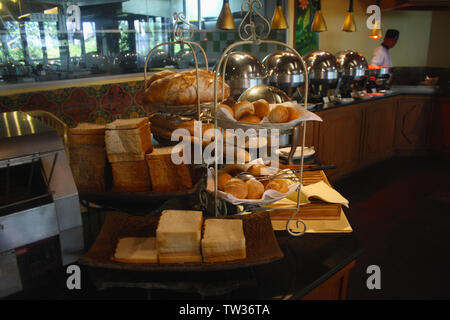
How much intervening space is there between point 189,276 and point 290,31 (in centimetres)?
460

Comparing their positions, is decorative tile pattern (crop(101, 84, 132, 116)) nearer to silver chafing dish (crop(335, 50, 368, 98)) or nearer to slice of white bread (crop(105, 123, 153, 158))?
silver chafing dish (crop(335, 50, 368, 98))

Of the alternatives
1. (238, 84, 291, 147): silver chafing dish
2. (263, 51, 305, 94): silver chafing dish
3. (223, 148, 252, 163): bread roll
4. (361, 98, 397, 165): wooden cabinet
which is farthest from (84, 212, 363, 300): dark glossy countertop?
(361, 98, 397, 165): wooden cabinet

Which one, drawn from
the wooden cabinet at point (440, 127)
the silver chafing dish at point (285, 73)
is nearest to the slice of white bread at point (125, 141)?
the silver chafing dish at point (285, 73)

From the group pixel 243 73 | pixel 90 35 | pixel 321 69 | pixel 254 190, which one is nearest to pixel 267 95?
pixel 254 190

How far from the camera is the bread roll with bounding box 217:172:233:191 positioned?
3.61 feet

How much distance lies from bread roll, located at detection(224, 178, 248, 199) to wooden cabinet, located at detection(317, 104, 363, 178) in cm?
226

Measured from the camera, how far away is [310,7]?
4.88 metres

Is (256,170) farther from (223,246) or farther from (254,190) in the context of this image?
(223,246)

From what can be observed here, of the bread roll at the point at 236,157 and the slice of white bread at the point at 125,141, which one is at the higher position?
the slice of white bread at the point at 125,141

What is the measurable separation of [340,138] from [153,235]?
2880 mm

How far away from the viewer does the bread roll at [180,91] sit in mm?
1354

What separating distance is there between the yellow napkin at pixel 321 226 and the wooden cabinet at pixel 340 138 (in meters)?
2.07

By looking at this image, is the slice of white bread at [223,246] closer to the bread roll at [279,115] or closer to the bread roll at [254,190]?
the bread roll at [254,190]

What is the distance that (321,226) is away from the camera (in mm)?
1154
